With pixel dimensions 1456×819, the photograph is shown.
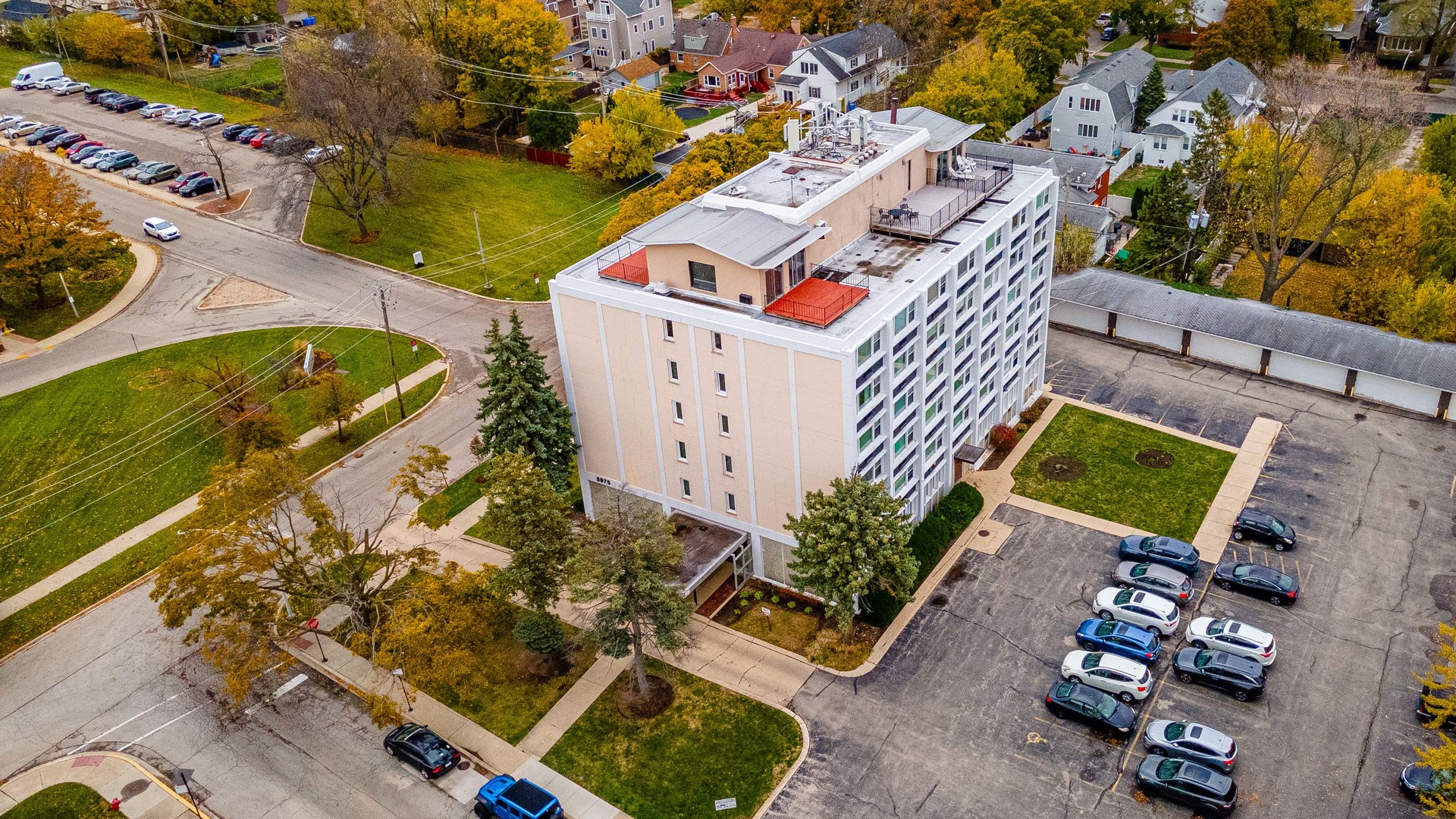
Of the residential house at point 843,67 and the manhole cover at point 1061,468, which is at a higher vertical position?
the residential house at point 843,67

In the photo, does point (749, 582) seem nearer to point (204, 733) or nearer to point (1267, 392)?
point (204, 733)

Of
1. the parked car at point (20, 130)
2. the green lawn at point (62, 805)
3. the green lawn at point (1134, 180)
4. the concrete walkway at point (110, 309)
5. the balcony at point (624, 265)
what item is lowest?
the green lawn at point (62, 805)

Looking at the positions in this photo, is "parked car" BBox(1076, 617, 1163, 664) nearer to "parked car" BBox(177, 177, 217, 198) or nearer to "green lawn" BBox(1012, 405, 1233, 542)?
"green lawn" BBox(1012, 405, 1233, 542)

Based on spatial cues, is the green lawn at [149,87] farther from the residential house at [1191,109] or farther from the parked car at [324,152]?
the residential house at [1191,109]

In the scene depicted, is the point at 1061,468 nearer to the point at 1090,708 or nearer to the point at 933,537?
the point at 933,537

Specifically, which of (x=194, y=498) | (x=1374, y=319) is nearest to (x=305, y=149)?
(x=194, y=498)

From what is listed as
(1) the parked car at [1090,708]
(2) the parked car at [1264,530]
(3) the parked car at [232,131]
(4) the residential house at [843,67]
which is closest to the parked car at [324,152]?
(3) the parked car at [232,131]

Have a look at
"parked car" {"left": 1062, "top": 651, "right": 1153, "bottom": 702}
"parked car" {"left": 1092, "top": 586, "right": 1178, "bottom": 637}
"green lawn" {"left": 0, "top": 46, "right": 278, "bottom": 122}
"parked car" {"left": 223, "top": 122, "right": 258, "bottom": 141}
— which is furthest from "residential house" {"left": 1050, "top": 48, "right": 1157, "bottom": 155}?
"parked car" {"left": 223, "top": 122, "right": 258, "bottom": 141}
